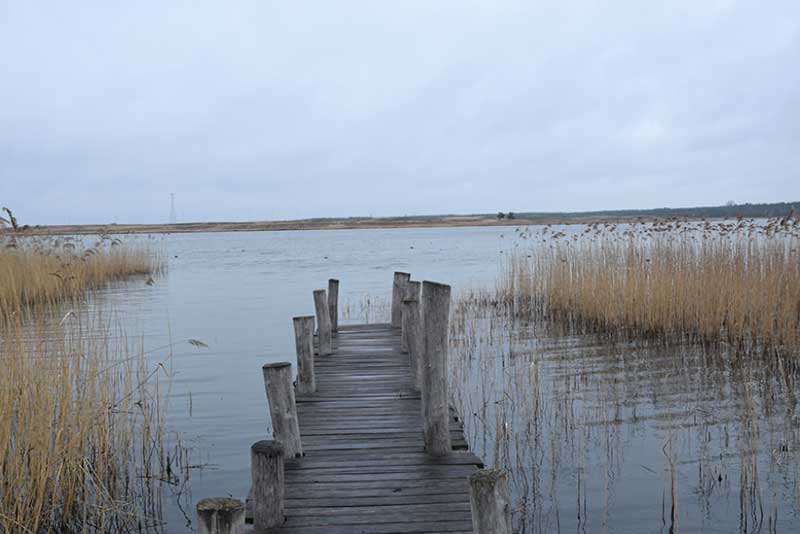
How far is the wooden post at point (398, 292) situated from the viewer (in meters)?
10.3

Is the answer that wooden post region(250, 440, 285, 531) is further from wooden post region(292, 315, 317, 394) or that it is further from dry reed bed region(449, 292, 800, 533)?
wooden post region(292, 315, 317, 394)

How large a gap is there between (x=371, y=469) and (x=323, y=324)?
4518mm

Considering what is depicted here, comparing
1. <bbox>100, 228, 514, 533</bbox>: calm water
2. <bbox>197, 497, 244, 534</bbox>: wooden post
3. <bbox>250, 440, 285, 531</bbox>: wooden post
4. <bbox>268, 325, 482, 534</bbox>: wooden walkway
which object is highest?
<bbox>197, 497, 244, 534</bbox>: wooden post

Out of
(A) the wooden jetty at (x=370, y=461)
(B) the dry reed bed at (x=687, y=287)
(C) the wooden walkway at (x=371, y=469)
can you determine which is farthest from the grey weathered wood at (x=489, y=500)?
(B) the dry reed bed at (x=687, y=287)

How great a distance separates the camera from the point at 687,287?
1114 centimetres

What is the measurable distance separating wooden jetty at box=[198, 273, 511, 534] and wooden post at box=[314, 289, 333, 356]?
167 centimetres

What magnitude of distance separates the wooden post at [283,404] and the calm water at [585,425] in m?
1.29

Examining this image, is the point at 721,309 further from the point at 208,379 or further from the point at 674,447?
the point at 208,379

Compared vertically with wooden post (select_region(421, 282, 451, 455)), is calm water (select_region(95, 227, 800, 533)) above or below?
below

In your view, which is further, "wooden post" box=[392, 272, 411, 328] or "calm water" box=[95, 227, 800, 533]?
"wooden post" box=[392, 272, 411, 328]

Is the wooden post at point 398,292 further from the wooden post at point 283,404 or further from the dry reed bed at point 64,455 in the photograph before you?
the wooden post at point 283,404

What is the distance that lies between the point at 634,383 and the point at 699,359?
1.74 m

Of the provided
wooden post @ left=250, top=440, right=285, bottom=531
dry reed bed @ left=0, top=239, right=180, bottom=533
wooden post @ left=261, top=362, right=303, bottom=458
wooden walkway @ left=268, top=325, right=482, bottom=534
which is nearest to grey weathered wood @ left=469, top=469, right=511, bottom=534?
wooden walkway @ left=268, top=325, right=482, bottom=534

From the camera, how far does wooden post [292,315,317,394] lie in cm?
691
